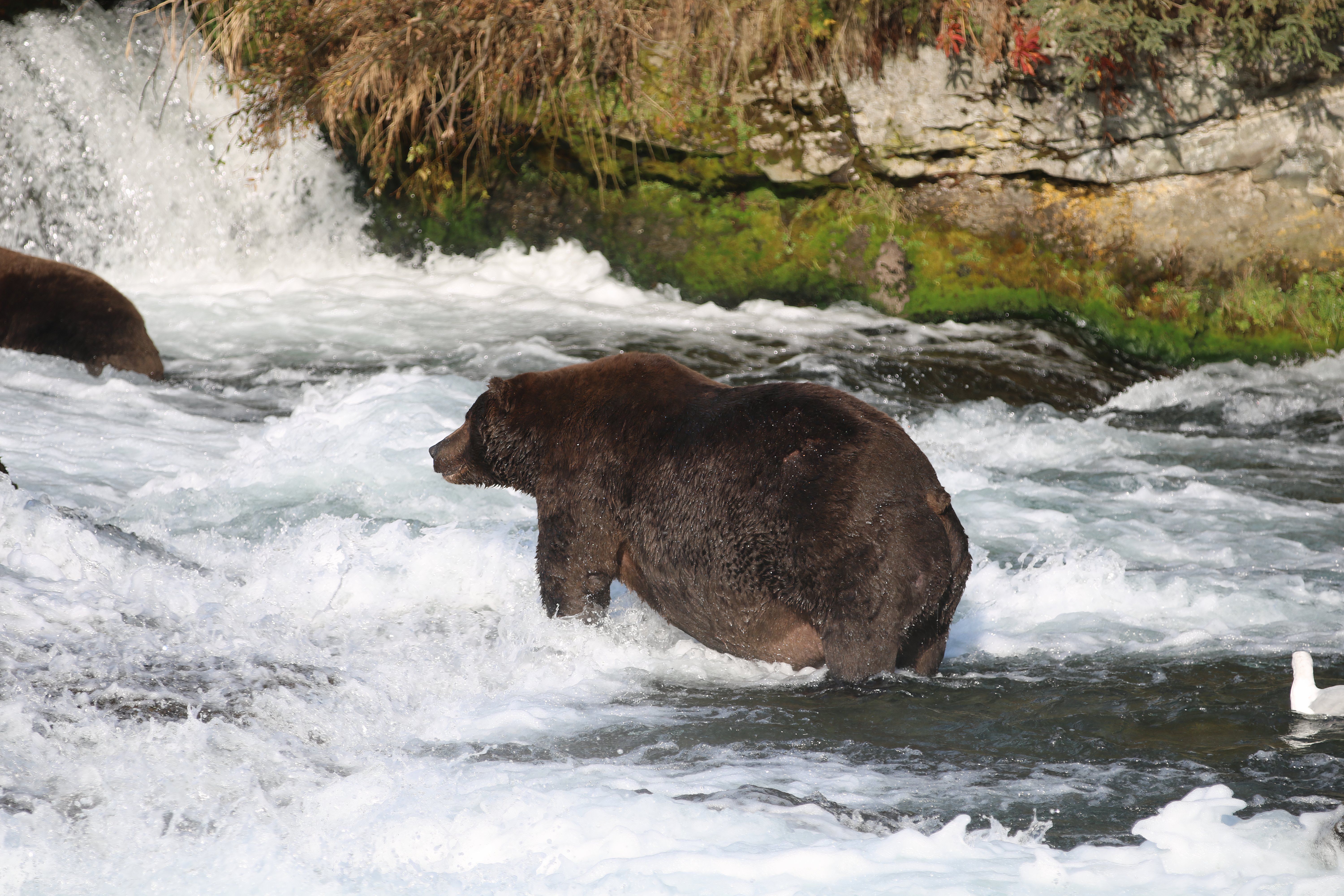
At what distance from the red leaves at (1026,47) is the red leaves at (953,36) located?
16.2 inches

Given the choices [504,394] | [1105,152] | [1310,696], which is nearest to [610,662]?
[504,394]

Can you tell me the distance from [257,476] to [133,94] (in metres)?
8.01

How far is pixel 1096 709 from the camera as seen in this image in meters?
3.74

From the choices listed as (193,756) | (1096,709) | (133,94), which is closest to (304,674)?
(193,756)

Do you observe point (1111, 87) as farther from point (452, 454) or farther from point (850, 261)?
point (452, 454)

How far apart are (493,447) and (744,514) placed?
144 cm

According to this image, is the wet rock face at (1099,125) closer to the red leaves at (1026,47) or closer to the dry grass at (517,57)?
the red leaves at (1026,47)

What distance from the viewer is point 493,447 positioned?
5.01m

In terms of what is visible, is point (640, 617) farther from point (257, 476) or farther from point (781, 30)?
point (781, 30)

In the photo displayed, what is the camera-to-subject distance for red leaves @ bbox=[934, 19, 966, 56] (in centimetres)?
1027

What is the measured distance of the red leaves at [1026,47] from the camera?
10.1 m

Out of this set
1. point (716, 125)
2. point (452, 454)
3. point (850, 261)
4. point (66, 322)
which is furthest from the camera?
point (716, 125)

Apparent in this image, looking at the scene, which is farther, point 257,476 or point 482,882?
point 257,476

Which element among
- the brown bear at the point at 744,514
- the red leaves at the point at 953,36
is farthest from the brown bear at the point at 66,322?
the red leaves at the point at 953,36
